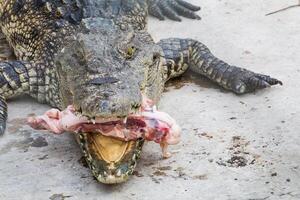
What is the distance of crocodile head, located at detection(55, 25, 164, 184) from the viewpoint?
144 inches

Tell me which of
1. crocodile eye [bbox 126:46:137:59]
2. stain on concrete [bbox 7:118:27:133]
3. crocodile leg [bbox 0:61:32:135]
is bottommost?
stain on concrete [bbox 7:118:27:133]

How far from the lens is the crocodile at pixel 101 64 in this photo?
3.79m

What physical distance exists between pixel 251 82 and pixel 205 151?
90cm

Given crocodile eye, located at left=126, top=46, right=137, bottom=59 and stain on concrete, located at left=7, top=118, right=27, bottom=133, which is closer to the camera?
crocodile eye, located at left=126, top=46, right=137, bottom=59

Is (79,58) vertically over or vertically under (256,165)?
over

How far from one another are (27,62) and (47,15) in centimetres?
39

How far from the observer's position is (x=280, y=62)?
533 centimetres

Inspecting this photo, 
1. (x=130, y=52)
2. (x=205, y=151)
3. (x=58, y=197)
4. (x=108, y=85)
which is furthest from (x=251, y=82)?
(x=58, y=197)

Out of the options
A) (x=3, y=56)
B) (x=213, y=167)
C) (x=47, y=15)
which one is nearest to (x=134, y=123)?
(x=213, y=167)

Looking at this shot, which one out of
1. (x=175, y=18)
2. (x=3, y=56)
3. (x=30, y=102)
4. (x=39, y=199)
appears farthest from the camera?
(x=175, y=18)

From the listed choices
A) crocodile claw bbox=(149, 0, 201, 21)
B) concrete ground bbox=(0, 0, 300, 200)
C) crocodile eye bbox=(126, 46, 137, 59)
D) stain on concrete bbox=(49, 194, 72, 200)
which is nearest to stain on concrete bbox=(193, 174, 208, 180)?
concrete ground bbox=(0, 0, 300, 200)

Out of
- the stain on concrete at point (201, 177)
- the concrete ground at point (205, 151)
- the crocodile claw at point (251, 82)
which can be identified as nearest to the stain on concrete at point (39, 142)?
the concrete ground at point (205, 151)

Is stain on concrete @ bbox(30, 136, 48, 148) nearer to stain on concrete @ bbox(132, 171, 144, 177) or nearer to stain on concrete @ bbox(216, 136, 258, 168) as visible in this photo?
stain on concrete @ bbox(132, 171, 144, 177)

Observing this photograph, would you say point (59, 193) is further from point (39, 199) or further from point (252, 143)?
point (252, 143)
